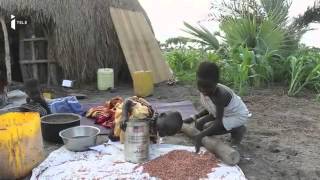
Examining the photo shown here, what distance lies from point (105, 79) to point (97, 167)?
4.71m

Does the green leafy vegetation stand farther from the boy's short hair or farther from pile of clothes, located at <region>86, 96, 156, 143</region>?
the boy's short hair

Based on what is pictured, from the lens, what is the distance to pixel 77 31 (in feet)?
28.2

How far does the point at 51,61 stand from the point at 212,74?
5.67 meters

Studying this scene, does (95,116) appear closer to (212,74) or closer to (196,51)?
(212,74)

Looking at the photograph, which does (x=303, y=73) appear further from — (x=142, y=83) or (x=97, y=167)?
(x=97, y=167)

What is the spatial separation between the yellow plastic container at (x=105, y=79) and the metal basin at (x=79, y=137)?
400 centimetres

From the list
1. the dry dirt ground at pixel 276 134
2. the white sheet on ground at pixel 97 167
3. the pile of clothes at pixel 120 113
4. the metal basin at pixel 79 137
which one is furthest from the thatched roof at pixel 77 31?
the white sheet on ground at pixel 97 167

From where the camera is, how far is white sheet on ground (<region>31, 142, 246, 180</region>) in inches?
147

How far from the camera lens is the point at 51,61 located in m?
8.91

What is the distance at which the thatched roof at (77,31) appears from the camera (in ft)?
27.2

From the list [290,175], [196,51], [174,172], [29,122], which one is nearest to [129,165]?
[174,172]

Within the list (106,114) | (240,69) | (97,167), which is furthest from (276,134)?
(240,69)

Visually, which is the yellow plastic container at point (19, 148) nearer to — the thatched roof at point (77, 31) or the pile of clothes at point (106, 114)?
the pile of clothes at point (106, 114)

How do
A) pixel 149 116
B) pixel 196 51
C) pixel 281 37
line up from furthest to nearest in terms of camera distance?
1. pixel 196 51
2. pixel 281 37
3. pixel 149 116
